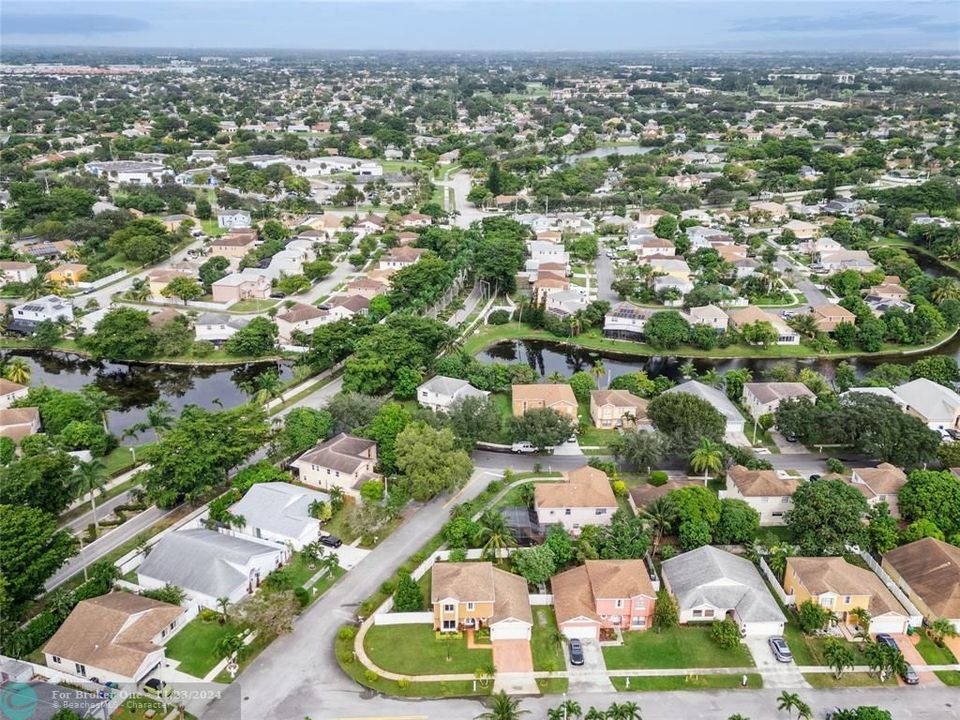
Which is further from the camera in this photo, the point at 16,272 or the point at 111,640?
the point at 16,272

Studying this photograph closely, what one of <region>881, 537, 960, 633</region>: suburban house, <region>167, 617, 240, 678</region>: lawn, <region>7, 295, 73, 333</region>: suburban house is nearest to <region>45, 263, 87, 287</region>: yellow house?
<region>7, 295, 73, 333</region>: suburban house

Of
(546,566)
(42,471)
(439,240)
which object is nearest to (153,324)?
(42,471)

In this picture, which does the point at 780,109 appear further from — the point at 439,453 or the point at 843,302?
the point at 439,453

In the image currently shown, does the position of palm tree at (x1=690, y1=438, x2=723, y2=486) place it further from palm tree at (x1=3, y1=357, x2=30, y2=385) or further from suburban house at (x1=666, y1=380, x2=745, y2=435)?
palm tree at (x1=3, y1=357, x2=30, y2=385)

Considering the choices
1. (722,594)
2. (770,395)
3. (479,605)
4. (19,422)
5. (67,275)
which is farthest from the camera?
(67,275)

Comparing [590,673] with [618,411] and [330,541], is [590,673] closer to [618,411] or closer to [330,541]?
[330,541]

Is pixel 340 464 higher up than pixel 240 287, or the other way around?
pixel 240 287

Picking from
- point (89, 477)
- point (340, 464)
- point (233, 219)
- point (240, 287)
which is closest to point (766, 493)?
point (340, 464)
